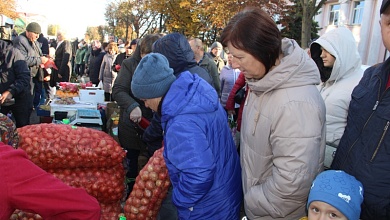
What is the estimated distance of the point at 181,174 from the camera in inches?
72.3

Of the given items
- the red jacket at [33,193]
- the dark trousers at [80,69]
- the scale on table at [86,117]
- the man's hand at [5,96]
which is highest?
the red jacket at [33,193]

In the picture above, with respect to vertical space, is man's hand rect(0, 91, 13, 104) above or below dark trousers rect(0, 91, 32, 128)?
above

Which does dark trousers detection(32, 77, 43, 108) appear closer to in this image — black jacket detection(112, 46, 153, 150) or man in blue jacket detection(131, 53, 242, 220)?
black jacket detection(112, 46, 153, 150)

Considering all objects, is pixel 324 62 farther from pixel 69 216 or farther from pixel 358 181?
pixel 69 216

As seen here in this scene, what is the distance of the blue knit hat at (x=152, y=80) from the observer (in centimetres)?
203

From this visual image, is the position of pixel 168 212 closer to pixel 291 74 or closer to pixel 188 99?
pixel 188 99

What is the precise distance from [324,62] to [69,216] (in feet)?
7.16

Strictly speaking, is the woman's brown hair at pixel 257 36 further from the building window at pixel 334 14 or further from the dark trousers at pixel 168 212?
the building window at pixel 334 14

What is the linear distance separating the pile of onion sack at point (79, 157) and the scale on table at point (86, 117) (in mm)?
2107

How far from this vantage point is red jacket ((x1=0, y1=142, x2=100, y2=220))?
126cm

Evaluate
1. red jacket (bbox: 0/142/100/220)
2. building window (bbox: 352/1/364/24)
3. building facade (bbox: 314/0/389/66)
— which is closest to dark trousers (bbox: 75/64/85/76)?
A: building facade (bbox: 314/0/389/66)

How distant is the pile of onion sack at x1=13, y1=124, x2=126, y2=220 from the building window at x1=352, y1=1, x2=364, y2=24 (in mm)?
23564

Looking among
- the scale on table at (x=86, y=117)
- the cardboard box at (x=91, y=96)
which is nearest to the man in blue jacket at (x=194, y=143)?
the scale on table at (x=86, y=117)

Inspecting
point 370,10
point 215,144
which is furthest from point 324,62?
point 370,10
